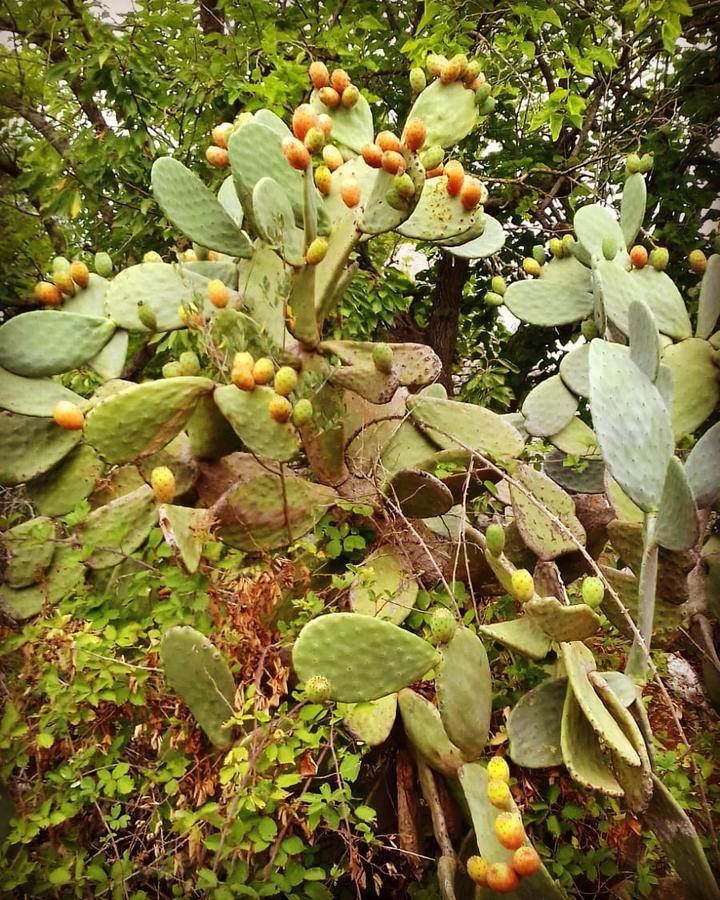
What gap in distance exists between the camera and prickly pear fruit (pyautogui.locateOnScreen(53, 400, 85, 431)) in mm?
1311

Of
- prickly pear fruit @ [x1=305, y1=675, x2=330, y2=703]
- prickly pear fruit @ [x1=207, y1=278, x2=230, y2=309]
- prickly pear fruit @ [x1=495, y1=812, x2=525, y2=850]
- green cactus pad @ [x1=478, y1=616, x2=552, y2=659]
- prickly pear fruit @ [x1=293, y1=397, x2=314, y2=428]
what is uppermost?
prickly pear fruit @ [x1=207, y1=278, x2=230, y2=309]

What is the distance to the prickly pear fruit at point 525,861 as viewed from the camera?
870 millimetres

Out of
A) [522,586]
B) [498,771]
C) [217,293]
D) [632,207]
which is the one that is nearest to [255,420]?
[217,293]

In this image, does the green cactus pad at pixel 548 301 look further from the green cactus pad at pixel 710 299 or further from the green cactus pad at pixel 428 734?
the green cactus pad at pixel 428 734

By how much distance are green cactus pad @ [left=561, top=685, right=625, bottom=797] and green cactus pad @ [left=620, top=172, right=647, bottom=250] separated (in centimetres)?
128

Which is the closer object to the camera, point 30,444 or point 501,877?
point 501,877

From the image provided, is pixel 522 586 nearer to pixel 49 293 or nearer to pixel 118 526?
pixel 118 526

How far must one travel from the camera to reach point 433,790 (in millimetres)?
1194

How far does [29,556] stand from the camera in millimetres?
1394

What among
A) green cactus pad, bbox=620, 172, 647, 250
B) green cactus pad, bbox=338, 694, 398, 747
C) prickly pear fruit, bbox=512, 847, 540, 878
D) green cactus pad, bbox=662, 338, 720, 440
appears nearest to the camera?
prickly pear fruit, bbox=512, 847, 540, 878

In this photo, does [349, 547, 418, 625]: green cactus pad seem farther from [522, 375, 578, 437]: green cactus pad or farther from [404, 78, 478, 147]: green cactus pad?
[404, 78, 478, 147]: green cactus pad

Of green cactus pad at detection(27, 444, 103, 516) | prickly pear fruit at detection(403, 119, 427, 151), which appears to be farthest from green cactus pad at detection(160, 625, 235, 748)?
prickly pear fruit at detection(403, 119, 427, 151)

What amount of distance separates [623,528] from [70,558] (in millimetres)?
1026

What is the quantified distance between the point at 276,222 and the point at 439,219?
37 cm
